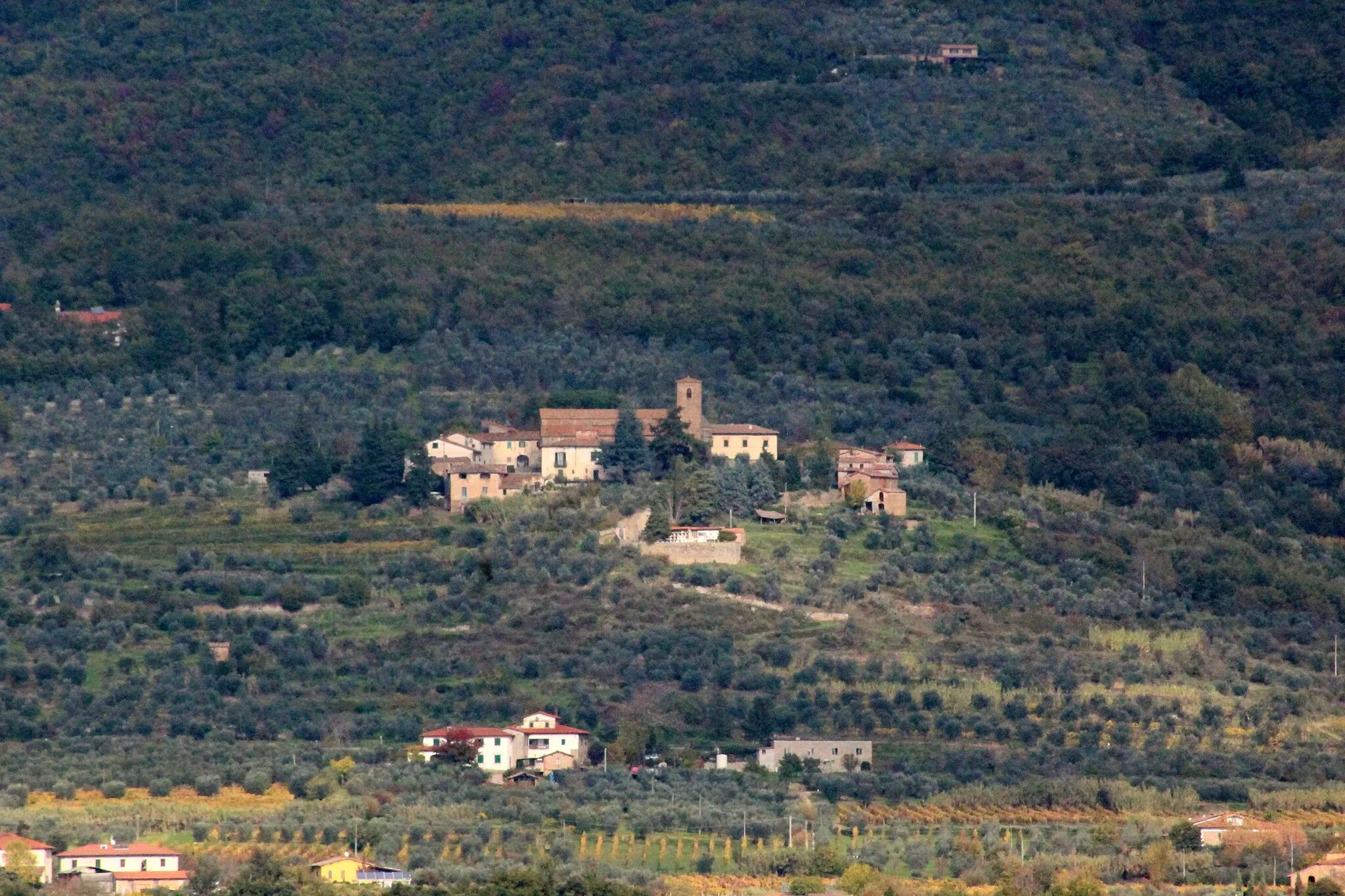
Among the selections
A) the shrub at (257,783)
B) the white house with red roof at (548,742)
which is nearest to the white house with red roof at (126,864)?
the shrub at (257,783)

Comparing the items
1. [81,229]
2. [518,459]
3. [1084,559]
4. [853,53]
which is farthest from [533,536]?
[853,53]

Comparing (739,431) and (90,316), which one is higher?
(90,316)

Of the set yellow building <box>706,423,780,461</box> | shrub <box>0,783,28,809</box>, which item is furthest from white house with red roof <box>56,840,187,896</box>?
yellow building <box>706,423,780,461</box>

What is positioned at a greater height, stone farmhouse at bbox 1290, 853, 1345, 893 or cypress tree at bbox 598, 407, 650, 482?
cypress tree at bbox 598, 407, 650, 482

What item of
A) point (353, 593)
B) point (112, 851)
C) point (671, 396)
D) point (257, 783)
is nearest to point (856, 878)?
point (112, 851)

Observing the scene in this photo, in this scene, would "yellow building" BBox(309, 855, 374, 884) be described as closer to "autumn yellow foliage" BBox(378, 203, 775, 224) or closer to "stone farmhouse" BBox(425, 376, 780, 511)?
"stone farmhouse" BBox(425, 376, 780, 511)

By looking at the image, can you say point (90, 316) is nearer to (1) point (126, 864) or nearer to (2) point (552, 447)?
(2) point (552, 447)
